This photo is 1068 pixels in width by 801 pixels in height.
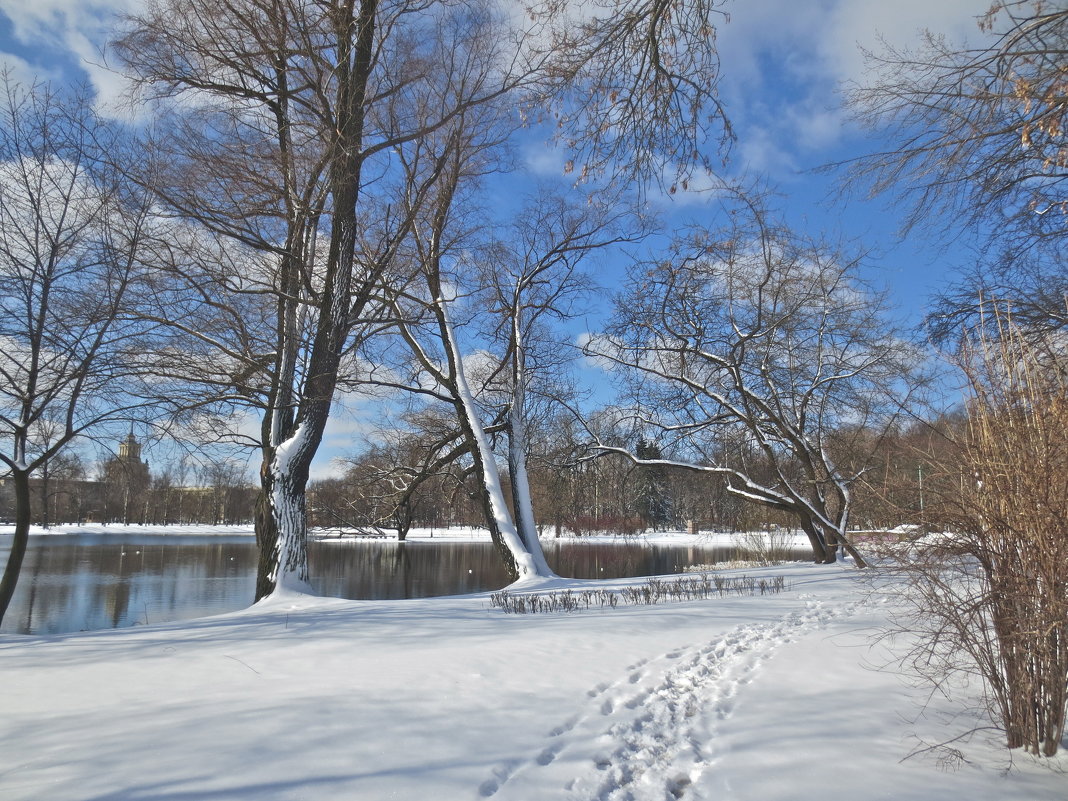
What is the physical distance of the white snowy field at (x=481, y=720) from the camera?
3.15 meters

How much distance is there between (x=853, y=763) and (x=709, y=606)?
541cm

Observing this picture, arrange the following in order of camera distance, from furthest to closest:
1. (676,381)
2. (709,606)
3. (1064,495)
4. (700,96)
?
(676,381)
(709,606)
(700,96)
(1064,495)

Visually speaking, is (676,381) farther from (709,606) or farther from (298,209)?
(298,209)

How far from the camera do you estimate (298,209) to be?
10.5 m

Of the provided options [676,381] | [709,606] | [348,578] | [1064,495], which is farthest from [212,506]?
[1064,495]

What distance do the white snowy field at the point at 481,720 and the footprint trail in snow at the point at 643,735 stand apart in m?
0.02

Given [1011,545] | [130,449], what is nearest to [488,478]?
[130,449]

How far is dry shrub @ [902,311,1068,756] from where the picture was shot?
10.6ft

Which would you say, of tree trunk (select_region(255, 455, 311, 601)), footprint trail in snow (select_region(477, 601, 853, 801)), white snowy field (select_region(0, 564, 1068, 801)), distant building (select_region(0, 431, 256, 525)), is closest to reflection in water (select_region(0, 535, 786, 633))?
tree trunk (select_region(255, 455, 311, 601))

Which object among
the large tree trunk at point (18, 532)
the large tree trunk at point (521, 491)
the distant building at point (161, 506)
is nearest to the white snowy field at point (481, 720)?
the large tree trunk at point (18, 532)

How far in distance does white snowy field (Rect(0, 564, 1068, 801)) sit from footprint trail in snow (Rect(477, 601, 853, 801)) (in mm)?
16

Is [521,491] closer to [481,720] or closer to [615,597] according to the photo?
[615,597]

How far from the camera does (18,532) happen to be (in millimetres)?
9188

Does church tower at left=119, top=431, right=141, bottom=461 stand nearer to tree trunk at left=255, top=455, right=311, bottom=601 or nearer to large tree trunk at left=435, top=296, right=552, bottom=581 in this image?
tree trunk at left=255, top=455, right=311, bottom=601
